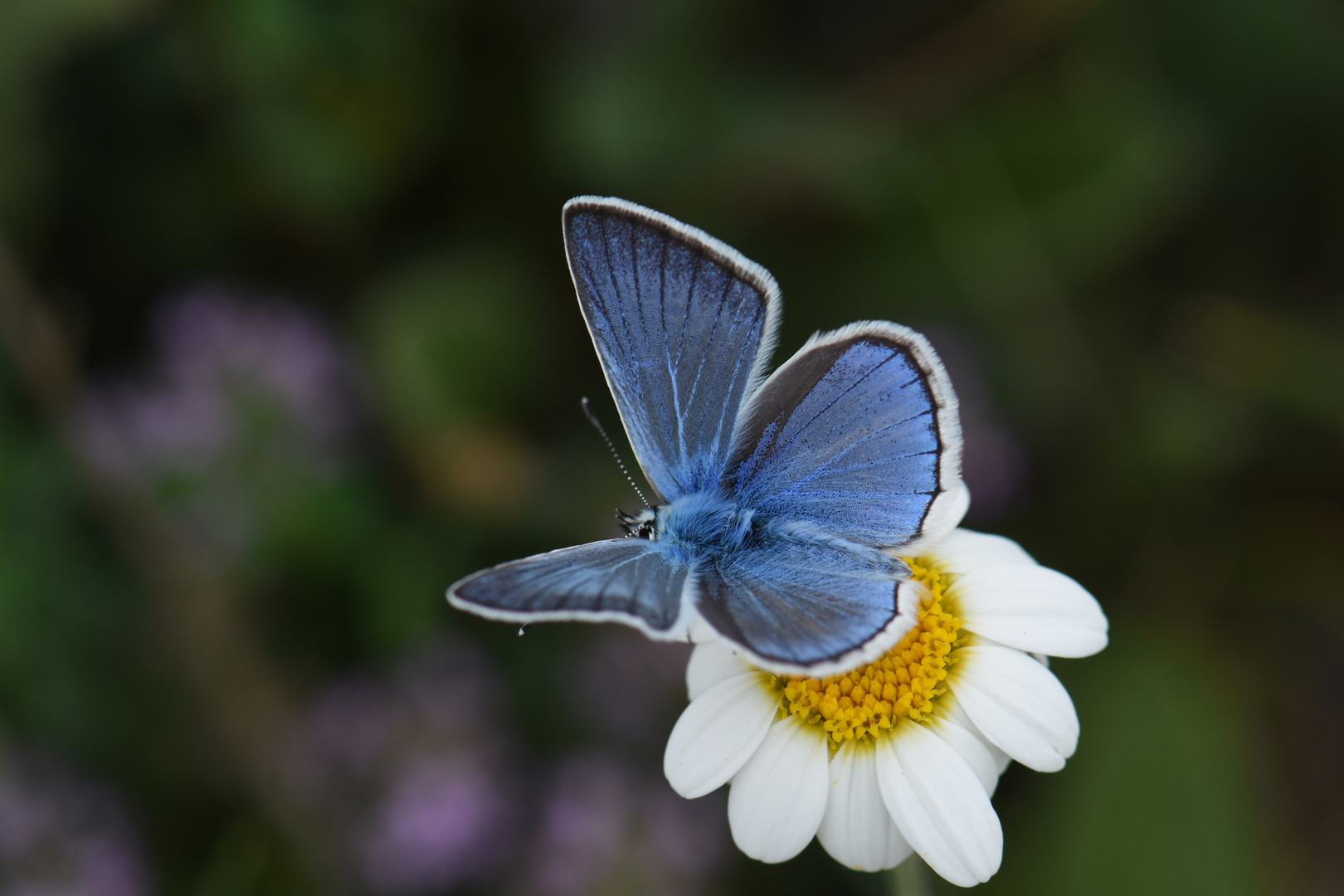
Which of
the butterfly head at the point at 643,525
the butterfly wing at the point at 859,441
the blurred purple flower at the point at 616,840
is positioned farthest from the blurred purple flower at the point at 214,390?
the butterfly wing at the point at 859,441

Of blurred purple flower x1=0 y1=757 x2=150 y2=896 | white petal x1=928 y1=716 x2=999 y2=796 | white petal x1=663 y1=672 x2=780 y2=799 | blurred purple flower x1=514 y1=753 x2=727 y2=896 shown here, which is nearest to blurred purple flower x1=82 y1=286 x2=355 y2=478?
blurred purple flower x1=0 y1=757 x2=150 y2=896

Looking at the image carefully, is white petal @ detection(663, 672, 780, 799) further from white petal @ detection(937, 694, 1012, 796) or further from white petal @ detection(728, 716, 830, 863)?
white petal @ detection(937, 694, 1012, 796)

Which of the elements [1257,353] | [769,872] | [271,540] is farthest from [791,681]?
[1257,353]

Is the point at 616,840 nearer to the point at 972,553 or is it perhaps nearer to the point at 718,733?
the point at 718,733

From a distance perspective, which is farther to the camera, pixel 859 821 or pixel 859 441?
pixel 859 441

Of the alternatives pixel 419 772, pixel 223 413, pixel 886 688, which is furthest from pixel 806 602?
pixel 223 413

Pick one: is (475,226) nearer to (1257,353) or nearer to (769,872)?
(769,872)
